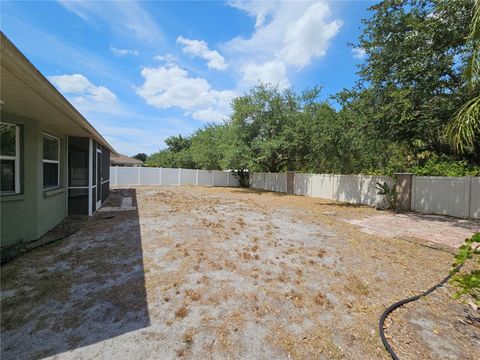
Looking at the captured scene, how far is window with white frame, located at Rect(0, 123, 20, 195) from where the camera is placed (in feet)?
13.1

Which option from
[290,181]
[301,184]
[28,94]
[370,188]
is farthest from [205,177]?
[28,94]

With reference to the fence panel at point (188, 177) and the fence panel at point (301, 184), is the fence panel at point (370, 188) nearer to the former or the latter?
the fence panel at point (301, 184)

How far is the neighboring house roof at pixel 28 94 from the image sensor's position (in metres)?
2.12

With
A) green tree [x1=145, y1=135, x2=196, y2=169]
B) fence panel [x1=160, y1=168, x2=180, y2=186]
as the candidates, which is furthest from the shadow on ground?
green tree [x1=145, y1=135, x2=196, y2=169]

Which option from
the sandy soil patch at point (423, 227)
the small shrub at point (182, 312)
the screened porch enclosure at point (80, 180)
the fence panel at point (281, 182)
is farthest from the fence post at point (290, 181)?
the small shrub at point (182, 312)

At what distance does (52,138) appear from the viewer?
5.70 metres

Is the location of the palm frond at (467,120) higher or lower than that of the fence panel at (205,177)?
higher

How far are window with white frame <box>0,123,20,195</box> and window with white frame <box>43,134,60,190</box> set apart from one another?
3.45 ft

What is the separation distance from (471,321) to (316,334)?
5.63 ft

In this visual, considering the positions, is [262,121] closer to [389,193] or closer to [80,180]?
[389,193]

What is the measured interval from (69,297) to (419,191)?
11.1m

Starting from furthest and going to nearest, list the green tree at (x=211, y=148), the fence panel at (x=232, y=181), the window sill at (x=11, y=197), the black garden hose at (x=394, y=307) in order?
the fence panel at (x=232, y=181) < the green tree at (x=211, y=148) < the window sill at (x=11, y=197) < the black garden hose at (x=394, y=307)

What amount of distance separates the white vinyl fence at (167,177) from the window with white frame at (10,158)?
15.7 m

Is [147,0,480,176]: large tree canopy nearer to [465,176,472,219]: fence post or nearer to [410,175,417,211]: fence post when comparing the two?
[465,176,472,219]: fence post
